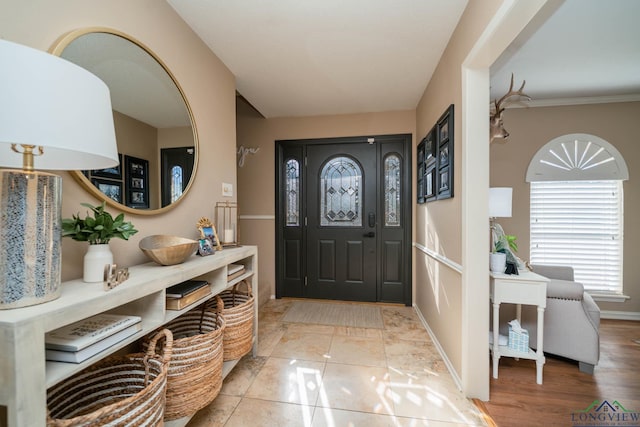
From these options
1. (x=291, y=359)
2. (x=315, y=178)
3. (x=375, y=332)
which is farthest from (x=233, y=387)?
(x=315, y=178)

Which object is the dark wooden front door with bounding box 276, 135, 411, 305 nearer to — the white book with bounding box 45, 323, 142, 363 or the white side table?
the white side table

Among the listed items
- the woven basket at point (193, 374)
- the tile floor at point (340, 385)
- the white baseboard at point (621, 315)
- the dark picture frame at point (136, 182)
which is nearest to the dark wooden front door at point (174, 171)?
the dark picture frame at point (136, 182)

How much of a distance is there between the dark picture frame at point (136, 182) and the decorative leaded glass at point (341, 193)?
2.27 m

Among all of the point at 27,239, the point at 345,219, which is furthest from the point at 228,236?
the point at 345,219

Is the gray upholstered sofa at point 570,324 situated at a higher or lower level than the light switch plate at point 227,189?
lower

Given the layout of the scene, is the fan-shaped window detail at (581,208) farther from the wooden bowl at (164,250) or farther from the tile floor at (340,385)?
the wooden bowl at (164,250)

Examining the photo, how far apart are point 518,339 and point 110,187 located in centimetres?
263

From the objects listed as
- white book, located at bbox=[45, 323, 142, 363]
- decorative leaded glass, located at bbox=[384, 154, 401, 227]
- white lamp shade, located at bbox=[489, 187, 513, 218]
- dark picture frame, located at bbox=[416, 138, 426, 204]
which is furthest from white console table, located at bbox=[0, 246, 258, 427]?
decorative leaded glass, located at bbox=[384, 154, 401, 227]

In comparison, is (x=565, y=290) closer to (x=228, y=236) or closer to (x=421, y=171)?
(x=421, y=171)

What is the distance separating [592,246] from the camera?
9.75 ft

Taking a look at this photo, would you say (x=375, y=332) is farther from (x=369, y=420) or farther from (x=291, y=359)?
(x=369, y=420)

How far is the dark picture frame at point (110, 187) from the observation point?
1.17 metres

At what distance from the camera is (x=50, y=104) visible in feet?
2.14

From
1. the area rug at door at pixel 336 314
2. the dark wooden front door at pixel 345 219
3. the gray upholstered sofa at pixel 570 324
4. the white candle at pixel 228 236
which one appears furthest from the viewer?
the dark wooden front door at pixel 345 219
